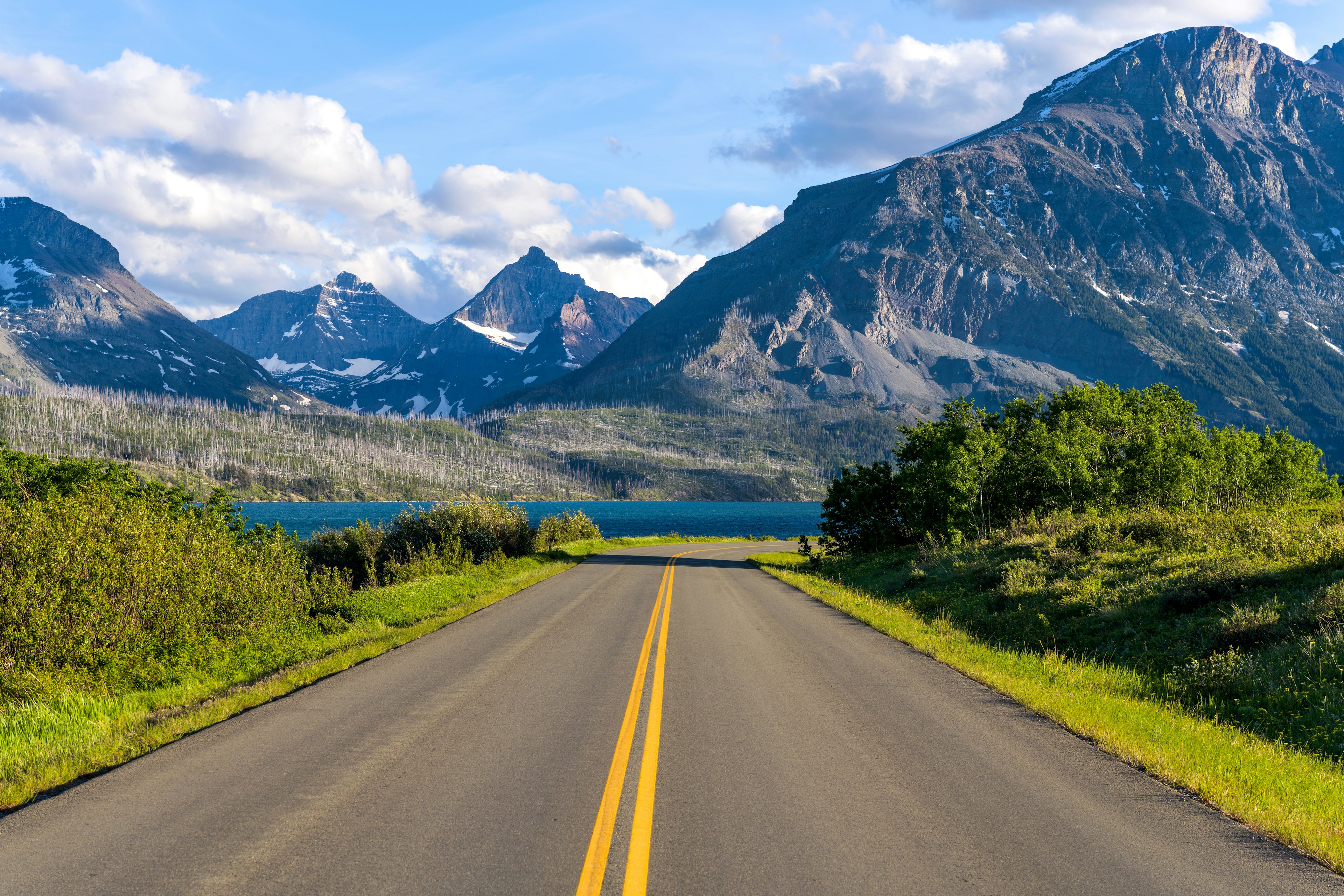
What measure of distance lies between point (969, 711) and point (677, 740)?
409 cm

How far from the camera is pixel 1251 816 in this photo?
21.2ft

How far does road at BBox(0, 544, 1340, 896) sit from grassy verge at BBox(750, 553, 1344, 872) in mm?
281

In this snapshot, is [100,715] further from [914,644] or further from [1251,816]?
[914,644]

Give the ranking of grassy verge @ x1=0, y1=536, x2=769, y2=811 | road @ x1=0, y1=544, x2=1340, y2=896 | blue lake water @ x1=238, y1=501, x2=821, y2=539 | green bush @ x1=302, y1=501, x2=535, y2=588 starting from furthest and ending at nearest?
1. blue lake water @ x1=238, y1=501, x2=821, y2=539
2. green bush @ x1=302, y1=501, x2=535, y2=588
3. grassy verge @ x1=0, y1=536, x2=769, y2=811
4. road @ x1=0, y1=544, x2=1340, y2=896

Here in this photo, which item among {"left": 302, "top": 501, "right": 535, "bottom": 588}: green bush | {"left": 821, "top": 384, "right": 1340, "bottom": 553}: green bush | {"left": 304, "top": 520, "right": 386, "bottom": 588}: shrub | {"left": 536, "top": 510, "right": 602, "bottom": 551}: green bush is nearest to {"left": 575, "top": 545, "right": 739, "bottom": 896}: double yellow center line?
{"left": 302, "top": 501, "right": 535, "bottom": 588}: green bush

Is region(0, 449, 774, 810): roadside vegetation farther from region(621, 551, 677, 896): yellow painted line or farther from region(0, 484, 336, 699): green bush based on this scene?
region(621, 551, 677, 896): yellow painted line

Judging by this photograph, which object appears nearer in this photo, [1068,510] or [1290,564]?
[1290,564]

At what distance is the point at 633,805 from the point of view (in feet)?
21.4

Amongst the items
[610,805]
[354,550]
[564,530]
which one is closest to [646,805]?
[610,805]

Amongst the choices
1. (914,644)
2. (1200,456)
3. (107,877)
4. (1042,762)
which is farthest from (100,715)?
(1200,456)

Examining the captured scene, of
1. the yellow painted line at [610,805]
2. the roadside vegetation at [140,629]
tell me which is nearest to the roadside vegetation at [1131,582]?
the yellow painted line at [610,805]

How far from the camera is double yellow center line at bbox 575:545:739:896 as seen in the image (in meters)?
5.14

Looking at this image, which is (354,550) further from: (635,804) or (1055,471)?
(635,804)

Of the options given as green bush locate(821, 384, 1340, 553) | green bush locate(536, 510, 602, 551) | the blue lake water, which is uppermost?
green bush locate(821, 384, 1340, 553)
